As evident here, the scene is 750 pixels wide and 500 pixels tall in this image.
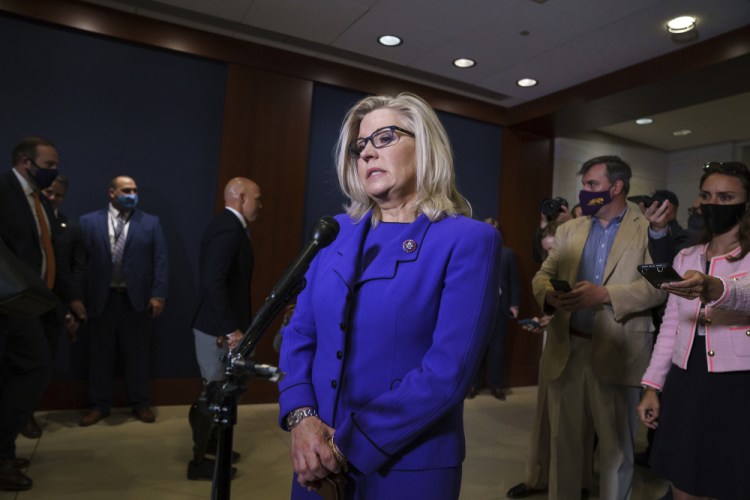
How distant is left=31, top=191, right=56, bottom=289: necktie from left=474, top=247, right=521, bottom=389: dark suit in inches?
166

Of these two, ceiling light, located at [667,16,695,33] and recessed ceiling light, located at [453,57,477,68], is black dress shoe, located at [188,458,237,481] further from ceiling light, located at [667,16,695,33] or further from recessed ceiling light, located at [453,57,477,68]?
ceiling light, located at [667,16,695,33]

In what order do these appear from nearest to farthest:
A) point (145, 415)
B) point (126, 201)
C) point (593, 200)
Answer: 1. point (593, 200)
2. point (145, 415)
3. point (126, 201)

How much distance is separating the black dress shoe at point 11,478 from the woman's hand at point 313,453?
2.42m

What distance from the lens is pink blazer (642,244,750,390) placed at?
175 cm

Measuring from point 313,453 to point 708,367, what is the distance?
1511 mm

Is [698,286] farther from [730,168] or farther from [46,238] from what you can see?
[46,238]

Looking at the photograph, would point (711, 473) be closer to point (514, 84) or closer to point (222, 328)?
point (222, 328)

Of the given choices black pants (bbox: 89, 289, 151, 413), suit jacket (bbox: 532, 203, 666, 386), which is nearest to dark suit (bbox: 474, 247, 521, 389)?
suit jacket (bbox: 532, 203, 666, 386)

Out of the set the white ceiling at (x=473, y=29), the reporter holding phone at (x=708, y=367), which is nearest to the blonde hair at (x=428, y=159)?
the reporter holding phone at (x=708, y=367)

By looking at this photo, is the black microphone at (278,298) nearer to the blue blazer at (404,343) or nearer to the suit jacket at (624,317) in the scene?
the blue blazer at (404,343)

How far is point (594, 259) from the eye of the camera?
2.46 m

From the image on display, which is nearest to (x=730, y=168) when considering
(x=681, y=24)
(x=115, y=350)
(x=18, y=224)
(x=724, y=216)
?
(x=724, y=216)

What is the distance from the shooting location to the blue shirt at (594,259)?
2422mm

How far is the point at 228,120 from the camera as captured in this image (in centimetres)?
468
